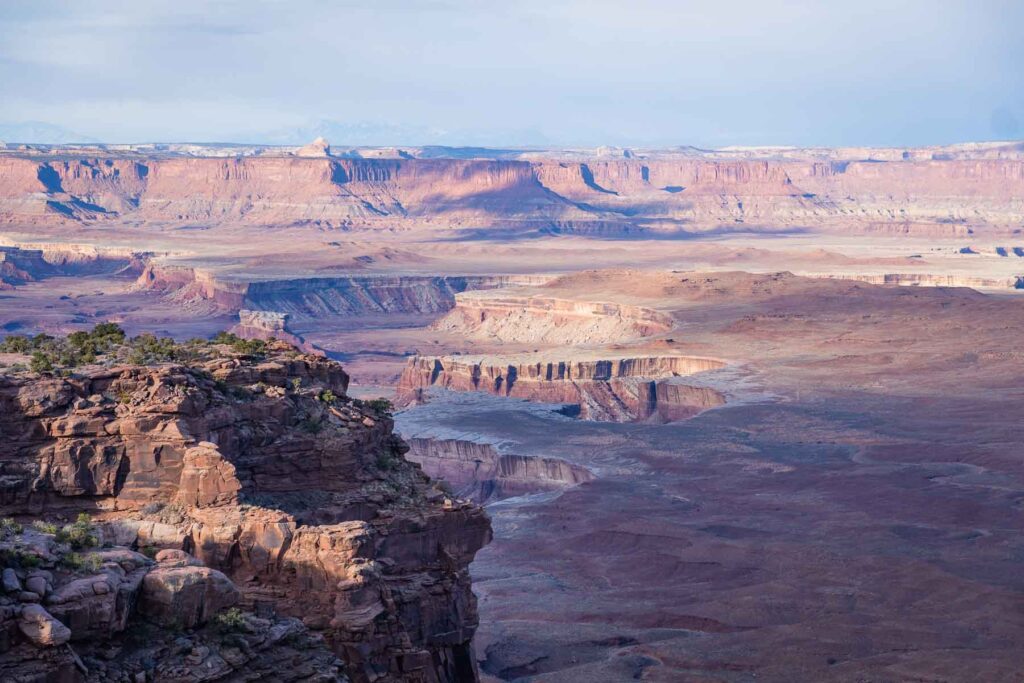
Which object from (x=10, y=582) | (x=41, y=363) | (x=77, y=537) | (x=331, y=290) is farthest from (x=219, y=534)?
(x=331, y=290)

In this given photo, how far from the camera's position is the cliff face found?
320 feet

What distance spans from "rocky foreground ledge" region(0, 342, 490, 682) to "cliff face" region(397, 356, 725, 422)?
226 feet

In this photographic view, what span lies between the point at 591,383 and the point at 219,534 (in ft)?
260

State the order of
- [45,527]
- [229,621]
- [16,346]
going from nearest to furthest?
[229,621] → [45,527] → [16,346]

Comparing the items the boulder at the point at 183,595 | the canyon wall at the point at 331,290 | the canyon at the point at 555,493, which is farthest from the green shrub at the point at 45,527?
the canyon wall at the point at 331,290

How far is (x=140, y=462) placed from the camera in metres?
24.4

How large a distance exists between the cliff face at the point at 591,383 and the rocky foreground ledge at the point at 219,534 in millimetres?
68955

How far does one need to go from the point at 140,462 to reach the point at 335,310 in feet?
490

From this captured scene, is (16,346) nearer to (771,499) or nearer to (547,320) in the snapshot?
(771,499)

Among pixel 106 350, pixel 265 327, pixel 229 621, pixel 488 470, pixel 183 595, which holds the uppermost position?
pixel 106 350

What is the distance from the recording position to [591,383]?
10181cm

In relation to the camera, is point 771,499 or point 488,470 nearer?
point 771,499

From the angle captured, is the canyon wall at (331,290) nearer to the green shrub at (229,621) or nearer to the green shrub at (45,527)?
the green shrub at (45,527)

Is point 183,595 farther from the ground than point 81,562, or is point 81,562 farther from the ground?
point 81,562
